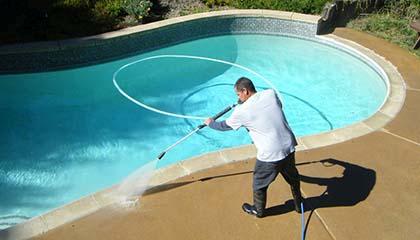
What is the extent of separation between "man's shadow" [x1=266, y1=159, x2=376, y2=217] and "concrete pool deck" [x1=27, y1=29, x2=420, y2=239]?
1cm

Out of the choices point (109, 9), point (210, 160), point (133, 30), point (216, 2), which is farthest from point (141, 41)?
point (210, 160)

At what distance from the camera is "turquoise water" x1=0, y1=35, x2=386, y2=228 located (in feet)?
22.9

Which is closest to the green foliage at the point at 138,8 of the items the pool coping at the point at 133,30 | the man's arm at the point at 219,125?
the pool coping at the point at 133,30

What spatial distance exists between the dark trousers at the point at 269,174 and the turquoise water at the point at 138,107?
9.22 ft

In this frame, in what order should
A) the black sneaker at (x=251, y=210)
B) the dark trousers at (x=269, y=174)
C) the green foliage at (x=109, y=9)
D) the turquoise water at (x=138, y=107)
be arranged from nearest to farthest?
the dark trousers at (x=269, y=174) < the black sneaker at (x=251, y=210) < the turquoise water at (x=138, y=107) < the green foliage at (x=109, y=9)

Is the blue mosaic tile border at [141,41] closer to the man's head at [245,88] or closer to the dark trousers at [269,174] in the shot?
the man's head at [245,88]

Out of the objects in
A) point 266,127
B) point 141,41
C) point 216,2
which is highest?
point 266,127

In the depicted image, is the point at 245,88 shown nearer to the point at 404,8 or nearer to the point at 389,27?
the point at 389,27

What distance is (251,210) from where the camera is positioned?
→ 5129 mm

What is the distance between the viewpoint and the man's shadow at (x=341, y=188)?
531cm

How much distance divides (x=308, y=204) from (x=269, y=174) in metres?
1.02

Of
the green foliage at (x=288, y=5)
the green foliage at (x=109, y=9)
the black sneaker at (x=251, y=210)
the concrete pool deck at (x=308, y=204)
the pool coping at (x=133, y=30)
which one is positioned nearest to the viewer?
the concrete pool deck at (x=308, y=204)

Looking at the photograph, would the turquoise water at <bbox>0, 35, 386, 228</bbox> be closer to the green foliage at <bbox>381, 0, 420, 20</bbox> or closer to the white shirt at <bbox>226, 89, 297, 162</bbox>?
the green foliage at <bbox>381, 0, 420, 20</bbox>

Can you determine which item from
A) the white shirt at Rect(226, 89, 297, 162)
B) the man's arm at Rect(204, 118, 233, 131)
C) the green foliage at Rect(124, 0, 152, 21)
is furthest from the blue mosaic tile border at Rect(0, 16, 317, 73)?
the white shirt at Rect(226, 89, 297, 162)
